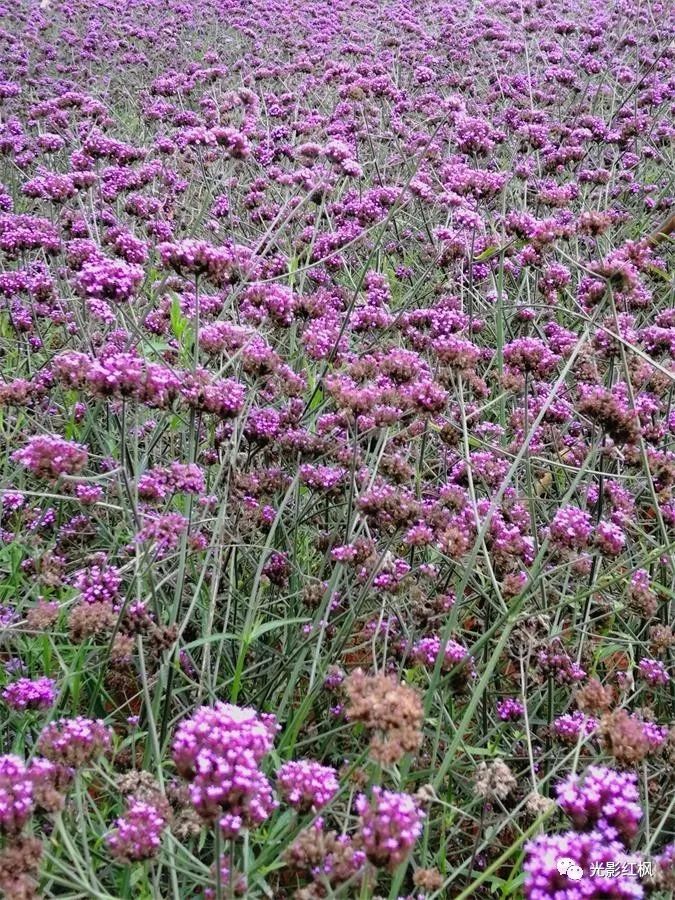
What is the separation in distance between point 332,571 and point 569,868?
5.13ft

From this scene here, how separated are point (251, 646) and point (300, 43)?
6.35 m

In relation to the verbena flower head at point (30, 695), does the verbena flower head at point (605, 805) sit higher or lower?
higher

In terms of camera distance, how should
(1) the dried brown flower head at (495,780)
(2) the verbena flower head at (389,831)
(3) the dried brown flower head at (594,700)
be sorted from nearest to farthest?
(2) the verbena flower head at (389,831) < (1) the dried brown flower head at (495,780) < (3) the dried brown flower head at (594,700)

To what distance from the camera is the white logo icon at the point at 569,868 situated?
1074 mm

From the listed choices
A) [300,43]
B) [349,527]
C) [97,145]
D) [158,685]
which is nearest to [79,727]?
[158,685]

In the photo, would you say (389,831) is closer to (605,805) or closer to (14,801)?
(605,805)

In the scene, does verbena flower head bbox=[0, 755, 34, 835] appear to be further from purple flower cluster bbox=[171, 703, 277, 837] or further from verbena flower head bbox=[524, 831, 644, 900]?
verbena flower head bbox=[524, 831, 644, 900]

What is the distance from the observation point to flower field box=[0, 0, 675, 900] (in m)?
1.40

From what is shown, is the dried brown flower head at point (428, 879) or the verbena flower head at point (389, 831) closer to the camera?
the verbena flower head at point (389, 831)

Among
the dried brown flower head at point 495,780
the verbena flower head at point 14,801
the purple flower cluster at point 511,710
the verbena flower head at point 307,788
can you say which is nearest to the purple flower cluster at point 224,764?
the verbena flower head at point 307,788

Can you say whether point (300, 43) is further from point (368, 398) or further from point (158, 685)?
point (158, 685)

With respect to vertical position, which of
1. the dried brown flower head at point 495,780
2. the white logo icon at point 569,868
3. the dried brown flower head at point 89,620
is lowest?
the dried brown flower head at point 495,780

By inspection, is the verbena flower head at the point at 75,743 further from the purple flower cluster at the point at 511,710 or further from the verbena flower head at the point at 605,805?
the purple flower cluster at the point at 511,710

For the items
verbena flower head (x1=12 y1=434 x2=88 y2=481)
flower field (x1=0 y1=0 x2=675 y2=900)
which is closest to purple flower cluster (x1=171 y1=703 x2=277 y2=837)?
flower field (x1=0 y1=0 x2=675 y2=900)
